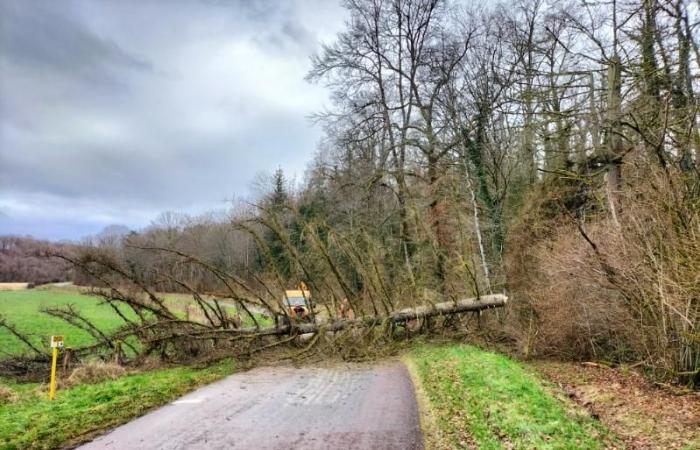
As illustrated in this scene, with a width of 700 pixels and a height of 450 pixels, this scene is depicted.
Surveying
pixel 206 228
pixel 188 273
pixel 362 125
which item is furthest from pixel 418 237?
pixel 206 228

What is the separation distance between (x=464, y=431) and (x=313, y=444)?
207 centimetres

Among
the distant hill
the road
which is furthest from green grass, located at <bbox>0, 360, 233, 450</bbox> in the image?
the distant hill

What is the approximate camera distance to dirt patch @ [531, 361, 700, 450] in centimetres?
586

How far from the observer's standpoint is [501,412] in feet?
22.6

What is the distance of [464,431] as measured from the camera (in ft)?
21.7

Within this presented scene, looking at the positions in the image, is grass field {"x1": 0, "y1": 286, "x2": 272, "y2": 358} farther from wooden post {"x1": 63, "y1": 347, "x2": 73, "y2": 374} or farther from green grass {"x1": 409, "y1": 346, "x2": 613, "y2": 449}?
green grass {"x1": 409, "y1": 346, "x2": 613, "y2": 449}

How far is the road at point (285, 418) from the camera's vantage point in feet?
21.0

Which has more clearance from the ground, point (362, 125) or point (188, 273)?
point (362, 125)

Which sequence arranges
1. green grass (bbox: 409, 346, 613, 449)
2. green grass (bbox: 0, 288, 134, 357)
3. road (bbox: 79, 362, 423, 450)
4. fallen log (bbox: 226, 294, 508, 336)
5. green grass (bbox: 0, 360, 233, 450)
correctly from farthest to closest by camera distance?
green grass (bbox: 0, 288, 134, 357) → fallen log (bbox: 226, 294, 508, 336) → green grass (bbox: 0, 360, 233, 450) → road (bbox: 79, 362, 423, 450) → green grass (bbox: 409, 346, 613, 449)

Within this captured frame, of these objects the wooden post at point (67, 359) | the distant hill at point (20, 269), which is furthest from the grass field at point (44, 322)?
the distant hill at point (20, 269)

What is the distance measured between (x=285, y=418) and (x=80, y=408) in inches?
147

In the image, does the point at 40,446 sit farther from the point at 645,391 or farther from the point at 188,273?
the point at 188,273

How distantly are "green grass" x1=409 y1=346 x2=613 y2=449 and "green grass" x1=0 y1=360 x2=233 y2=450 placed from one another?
512 cm

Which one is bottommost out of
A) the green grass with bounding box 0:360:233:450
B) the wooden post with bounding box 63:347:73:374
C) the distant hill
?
the green grass with bounding box 0:360:233:450
